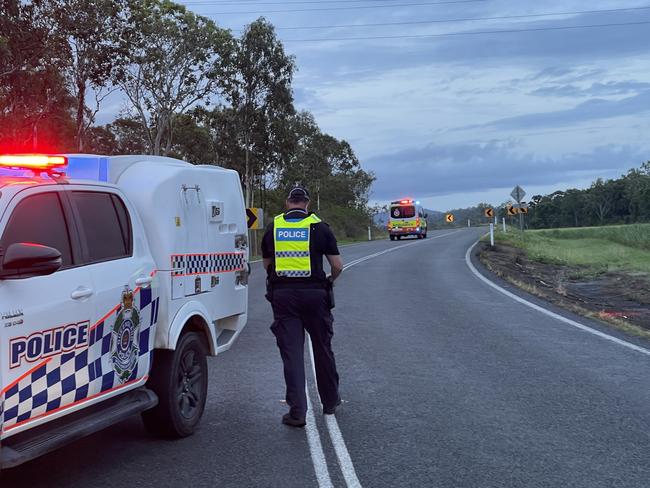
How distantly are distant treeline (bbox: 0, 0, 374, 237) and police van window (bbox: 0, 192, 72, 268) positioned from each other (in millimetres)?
13013

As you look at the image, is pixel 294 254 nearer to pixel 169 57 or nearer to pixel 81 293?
pixel 81 293

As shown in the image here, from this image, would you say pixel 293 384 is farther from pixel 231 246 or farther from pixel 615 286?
pixel 615 286

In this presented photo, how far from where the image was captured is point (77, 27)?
84.2ft

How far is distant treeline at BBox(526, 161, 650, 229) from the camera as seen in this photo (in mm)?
121250

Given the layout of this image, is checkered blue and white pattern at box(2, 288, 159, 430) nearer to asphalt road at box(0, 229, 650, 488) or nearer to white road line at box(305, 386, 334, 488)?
asphalt road at box(0, 229, 650, 488)

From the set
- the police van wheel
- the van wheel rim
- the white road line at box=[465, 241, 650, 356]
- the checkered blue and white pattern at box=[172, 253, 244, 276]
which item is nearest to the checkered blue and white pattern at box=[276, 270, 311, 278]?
the checkered blue and white pattern at box=[172, 253, 244, 276]

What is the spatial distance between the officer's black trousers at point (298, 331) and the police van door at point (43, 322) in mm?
1979

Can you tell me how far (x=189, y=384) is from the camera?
19.0 ft

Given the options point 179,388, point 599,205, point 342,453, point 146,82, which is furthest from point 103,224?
point 599,205

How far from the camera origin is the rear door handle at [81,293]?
4227 millimetres

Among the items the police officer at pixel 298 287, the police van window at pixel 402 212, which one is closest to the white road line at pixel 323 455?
the police officer at pixel 298 287

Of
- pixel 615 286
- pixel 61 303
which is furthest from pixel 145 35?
pixel 61 303

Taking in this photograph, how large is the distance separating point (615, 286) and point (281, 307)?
1661 cm

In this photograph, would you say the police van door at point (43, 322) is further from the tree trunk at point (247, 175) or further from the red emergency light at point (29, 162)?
the tree trunk at point (247, 175)
